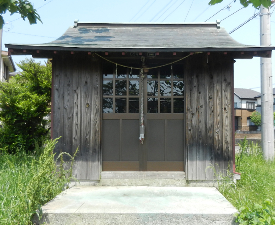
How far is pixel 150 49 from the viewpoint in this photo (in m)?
5.58

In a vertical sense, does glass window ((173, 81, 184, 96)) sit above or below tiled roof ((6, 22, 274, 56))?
below

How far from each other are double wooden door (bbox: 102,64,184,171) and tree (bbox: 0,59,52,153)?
3.48 m

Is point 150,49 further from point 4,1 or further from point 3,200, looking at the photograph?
point 3,200

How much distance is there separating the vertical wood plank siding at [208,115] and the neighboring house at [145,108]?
2 cm

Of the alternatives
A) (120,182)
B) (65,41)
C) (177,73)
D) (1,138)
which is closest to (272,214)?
(120,182)

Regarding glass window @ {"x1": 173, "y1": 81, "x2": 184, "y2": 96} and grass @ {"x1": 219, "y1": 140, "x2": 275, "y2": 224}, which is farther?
glass window @ {"x1": 173, "y1": 81, "x2": 184, "y2": 96}

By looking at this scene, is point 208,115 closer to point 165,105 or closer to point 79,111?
point 165,105

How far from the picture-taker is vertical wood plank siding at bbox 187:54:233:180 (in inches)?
239

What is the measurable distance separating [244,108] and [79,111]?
44.0 meters

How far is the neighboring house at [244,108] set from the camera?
44469 millimetres

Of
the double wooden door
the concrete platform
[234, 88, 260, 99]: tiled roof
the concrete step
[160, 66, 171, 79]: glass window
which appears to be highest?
[234, 88, 260, 99]: tiled roof

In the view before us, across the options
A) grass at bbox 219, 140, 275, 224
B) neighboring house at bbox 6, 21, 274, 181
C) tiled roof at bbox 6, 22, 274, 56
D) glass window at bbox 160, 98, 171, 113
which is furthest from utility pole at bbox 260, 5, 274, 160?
glass window at bbox 160, 98, 171, 113

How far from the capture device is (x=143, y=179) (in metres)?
6.01

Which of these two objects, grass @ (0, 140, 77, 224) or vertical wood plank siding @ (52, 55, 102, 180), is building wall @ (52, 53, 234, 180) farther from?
grass @ (0, 140, 77, 224)
